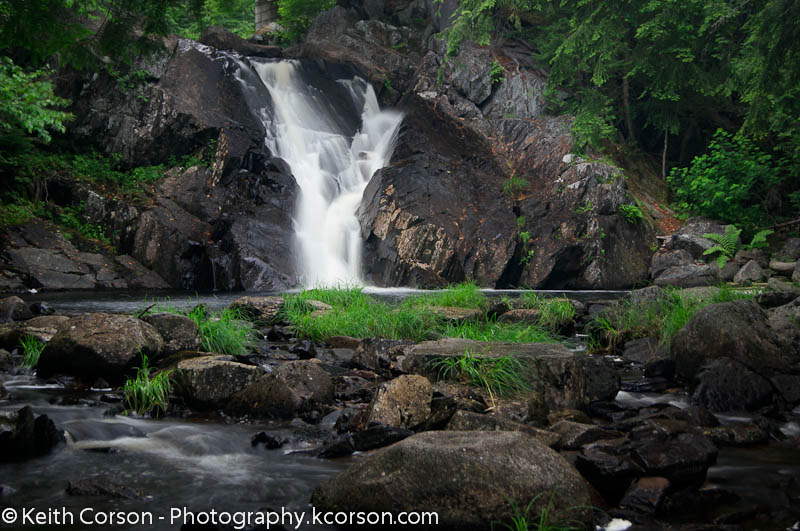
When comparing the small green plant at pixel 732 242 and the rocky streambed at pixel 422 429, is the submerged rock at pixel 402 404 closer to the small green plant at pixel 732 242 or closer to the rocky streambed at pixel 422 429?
the rocky streambed at pixel 422 429

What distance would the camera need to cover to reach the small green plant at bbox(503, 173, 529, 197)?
19.5 m

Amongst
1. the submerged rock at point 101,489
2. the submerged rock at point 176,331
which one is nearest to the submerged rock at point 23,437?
the submerged rock at point 101,489

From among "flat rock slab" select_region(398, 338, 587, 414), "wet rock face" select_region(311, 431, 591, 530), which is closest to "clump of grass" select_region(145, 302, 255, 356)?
"flat rock slab" select_region(398, 338, 587, 414)

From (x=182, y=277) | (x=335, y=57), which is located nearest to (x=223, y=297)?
(x=182, y=277)

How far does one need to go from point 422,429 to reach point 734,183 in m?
18.0

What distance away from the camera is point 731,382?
5277 millimetres

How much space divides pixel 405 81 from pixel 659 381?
71.9 feet

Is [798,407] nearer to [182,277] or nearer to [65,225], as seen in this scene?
[182,277]

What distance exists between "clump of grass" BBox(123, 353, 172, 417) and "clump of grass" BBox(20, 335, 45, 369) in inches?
63.7

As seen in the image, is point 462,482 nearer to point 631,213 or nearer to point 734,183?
point 631,213

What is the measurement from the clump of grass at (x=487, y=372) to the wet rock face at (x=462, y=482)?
1.64 metres

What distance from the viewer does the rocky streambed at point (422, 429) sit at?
9.89 feet

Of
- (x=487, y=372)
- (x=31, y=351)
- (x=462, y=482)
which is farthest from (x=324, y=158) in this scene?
(x=462, y=482)

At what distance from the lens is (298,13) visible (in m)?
27.4
